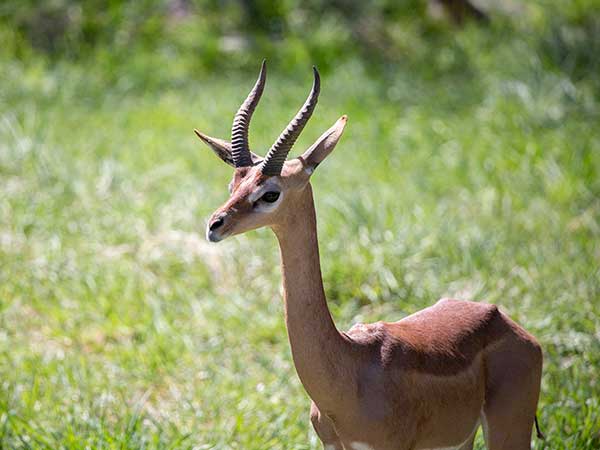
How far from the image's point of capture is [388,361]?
8.65 feet

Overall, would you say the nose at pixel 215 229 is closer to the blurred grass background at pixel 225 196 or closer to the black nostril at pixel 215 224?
the black nostril at pixel 215 224

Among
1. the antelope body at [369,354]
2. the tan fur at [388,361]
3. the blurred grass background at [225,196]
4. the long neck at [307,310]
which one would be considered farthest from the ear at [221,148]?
the blurred grass background at [225,196]

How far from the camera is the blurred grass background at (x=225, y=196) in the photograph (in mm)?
4035

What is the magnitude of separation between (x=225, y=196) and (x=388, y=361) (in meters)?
3.53

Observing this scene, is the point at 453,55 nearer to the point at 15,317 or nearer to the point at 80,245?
the point at 80,245

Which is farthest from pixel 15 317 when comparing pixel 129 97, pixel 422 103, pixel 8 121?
pixel 422 103

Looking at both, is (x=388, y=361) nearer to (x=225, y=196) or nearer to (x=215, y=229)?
(x=215, y=229)

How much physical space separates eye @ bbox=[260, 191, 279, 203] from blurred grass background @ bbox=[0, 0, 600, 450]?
1.29m

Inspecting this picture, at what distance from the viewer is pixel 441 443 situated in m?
2.73

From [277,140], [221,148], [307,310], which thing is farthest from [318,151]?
[307,310]

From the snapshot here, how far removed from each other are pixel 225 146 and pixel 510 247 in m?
2.93

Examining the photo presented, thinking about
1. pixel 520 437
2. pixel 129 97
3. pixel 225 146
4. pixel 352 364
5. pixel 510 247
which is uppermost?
pixel 225 146

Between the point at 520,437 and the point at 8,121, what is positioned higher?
the point at 520,437

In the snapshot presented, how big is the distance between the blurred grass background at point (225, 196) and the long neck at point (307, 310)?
1008 mm
